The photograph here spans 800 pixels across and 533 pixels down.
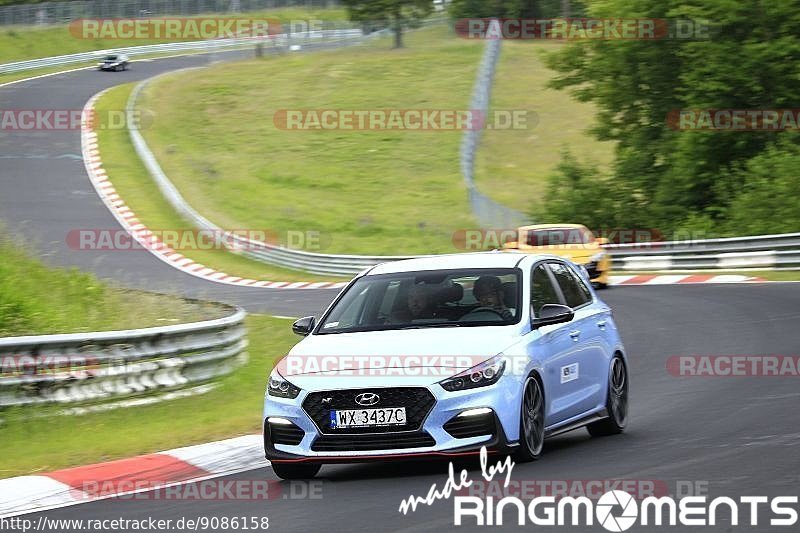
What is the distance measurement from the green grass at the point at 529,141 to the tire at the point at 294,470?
3488cm

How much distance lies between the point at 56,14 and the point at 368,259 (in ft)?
196

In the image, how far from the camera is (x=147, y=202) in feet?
146

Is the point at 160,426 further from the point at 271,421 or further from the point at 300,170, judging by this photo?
the point at 300,170

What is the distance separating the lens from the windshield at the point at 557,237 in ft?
93.6

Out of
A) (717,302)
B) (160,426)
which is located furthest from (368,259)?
(160,426)

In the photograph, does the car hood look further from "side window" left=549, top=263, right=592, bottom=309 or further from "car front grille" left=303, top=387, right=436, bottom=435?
"side window" left=549, top=263, right=592, bottom=309

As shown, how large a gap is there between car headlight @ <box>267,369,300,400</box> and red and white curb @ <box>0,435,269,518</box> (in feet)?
3.18

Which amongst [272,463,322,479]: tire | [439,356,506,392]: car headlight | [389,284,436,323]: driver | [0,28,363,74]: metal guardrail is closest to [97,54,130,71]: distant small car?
[0,28,363,74]: metal guardrail

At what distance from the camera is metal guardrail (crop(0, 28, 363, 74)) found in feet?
257

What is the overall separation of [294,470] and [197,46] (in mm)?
84986

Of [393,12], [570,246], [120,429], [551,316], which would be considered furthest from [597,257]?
[393,12]

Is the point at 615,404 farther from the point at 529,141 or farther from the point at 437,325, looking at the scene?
the point at 529,141

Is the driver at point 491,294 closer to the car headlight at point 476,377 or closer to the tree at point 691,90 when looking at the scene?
the car headlight at point 476,377

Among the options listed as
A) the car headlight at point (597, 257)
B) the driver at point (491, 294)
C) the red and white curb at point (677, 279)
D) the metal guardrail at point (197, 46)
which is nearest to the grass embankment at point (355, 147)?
the metal guardrail at point (197, 46)
